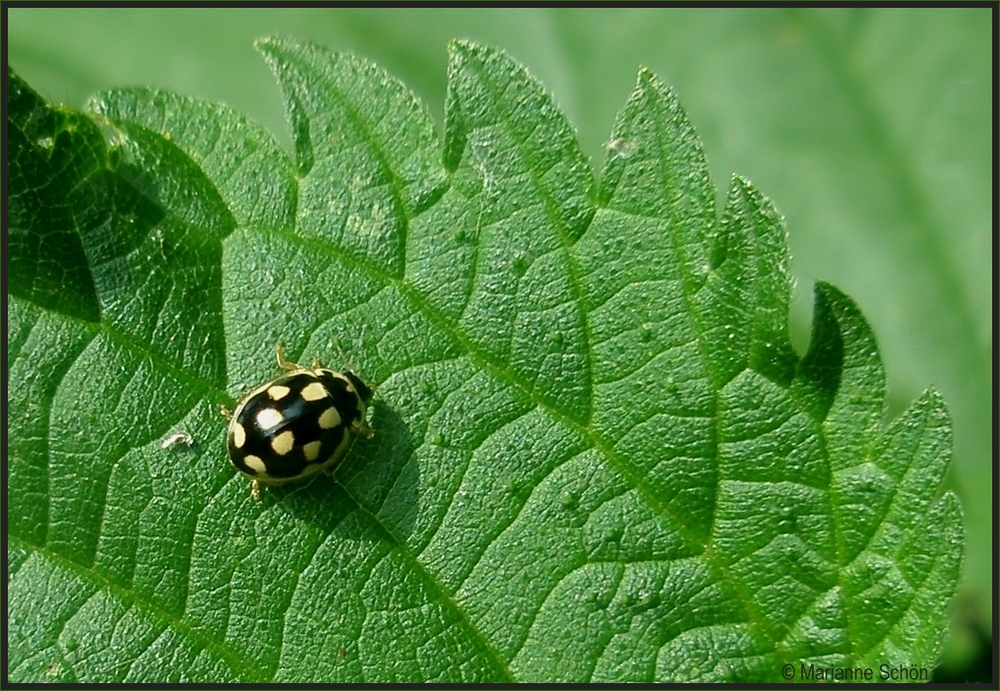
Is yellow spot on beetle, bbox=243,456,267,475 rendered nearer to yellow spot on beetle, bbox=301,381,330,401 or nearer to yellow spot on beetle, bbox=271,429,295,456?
yellow spot on beetle, bbox=271,429,295,456

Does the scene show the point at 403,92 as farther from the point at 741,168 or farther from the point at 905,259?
the point at 905,259

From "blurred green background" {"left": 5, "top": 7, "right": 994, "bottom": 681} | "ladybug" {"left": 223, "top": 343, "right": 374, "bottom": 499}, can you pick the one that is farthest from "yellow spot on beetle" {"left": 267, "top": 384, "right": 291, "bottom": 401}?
"blurred green background" {"left": 5, "top": 7, "right": 994, "bottom": 681}

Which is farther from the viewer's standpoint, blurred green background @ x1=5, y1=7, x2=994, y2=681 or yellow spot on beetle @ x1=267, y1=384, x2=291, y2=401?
blurred green background @ x1=5, y1=7, x2=994, y2=681

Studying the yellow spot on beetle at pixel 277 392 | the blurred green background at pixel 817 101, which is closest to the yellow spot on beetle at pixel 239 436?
the yellow spot on beetle at pixel 277 392

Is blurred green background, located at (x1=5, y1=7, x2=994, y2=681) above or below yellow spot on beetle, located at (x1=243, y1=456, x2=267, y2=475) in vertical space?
above

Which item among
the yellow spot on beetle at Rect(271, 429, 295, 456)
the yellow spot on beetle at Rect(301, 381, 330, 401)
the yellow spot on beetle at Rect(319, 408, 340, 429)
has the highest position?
the yellow spot on beetle at Rect(301, 381, 330, 401)

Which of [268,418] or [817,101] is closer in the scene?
[268,418]

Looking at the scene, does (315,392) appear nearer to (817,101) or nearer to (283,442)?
(283,442)

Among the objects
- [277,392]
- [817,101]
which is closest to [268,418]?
[277,392]
